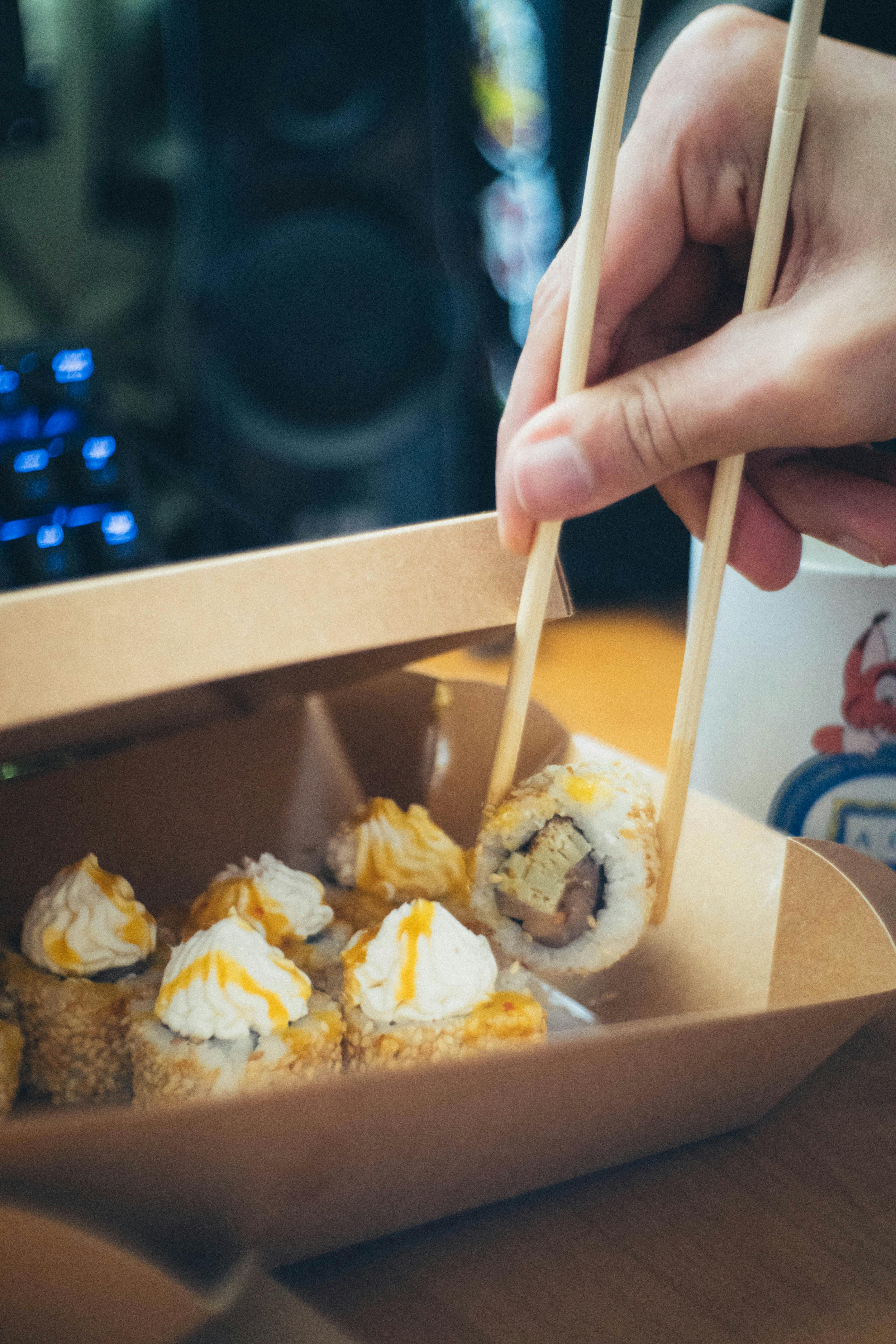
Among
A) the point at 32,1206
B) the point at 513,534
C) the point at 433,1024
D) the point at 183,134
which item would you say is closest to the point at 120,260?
the point at 183,134

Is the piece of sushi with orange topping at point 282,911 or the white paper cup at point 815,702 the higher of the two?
the white paper cup at point 815,702

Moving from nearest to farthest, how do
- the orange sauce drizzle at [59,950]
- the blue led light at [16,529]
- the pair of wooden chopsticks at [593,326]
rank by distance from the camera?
the pair of wooden chopsticks at [593,326]
the orange sauce drizzle at [59,950]
the blue led light at [16,529]

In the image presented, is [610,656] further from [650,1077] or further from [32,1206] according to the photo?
[32,1206]

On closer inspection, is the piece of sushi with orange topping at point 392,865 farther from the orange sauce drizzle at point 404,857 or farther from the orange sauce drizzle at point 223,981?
the orange sauce drizzle at point 223,981

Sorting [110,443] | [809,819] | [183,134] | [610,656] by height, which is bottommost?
[610,656]

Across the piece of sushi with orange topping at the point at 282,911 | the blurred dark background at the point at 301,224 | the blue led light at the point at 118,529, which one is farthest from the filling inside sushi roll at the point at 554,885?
the blurred dark background at the point at 301,224

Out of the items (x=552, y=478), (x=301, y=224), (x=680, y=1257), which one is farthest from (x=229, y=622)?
(x=301, y=224)

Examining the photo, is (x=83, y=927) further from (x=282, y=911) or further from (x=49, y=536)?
(x=49, y=536)
